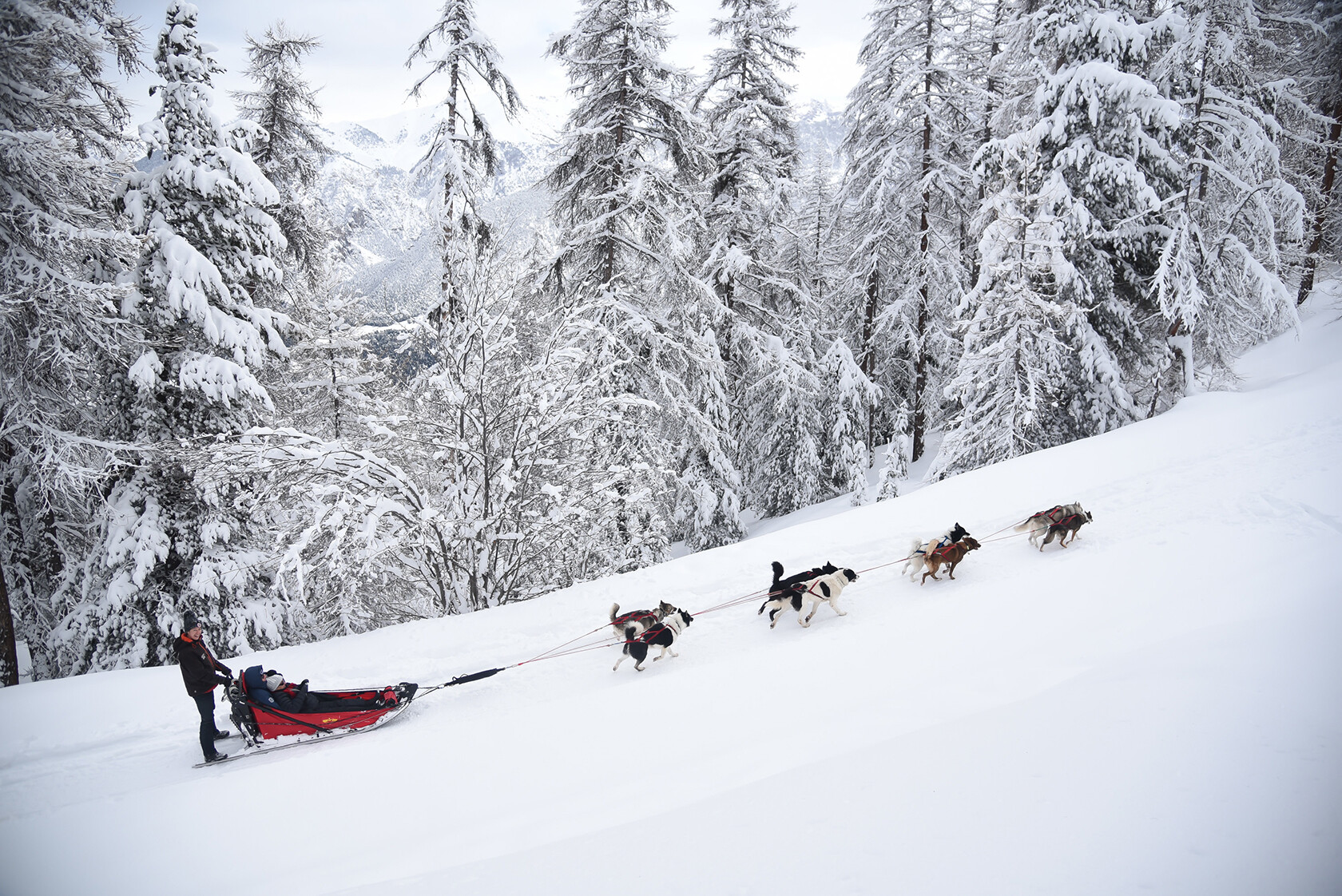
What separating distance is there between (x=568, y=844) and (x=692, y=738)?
55.8 inches

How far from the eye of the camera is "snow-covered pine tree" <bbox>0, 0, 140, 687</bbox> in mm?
7973

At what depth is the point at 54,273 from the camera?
26.3 feet

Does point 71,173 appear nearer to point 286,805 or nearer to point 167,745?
point 167,745

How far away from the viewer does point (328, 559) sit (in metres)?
6.80

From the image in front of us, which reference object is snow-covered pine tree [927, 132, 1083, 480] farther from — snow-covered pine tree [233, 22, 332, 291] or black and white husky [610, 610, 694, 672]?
snow-covered pine tree [233, 22, 332, 291]

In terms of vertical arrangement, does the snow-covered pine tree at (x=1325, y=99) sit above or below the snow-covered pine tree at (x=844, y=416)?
above

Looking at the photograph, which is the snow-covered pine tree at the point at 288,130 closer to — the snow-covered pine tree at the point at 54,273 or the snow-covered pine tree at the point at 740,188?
the snow-covered pine tree at the point at 54,273

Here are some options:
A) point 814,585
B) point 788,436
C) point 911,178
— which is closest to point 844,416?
point 788,436

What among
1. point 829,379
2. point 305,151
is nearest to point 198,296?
point 305,151

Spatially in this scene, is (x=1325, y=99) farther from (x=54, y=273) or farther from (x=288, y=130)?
(x=54, y=273)

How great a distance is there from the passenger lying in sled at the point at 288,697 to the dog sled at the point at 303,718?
18 mm

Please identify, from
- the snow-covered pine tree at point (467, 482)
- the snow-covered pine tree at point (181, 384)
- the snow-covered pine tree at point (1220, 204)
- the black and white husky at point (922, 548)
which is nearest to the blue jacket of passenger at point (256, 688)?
the snow-covered pine tree at point (467, 482)

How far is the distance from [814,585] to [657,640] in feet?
6.42

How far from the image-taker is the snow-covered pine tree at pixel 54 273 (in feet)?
26.2
